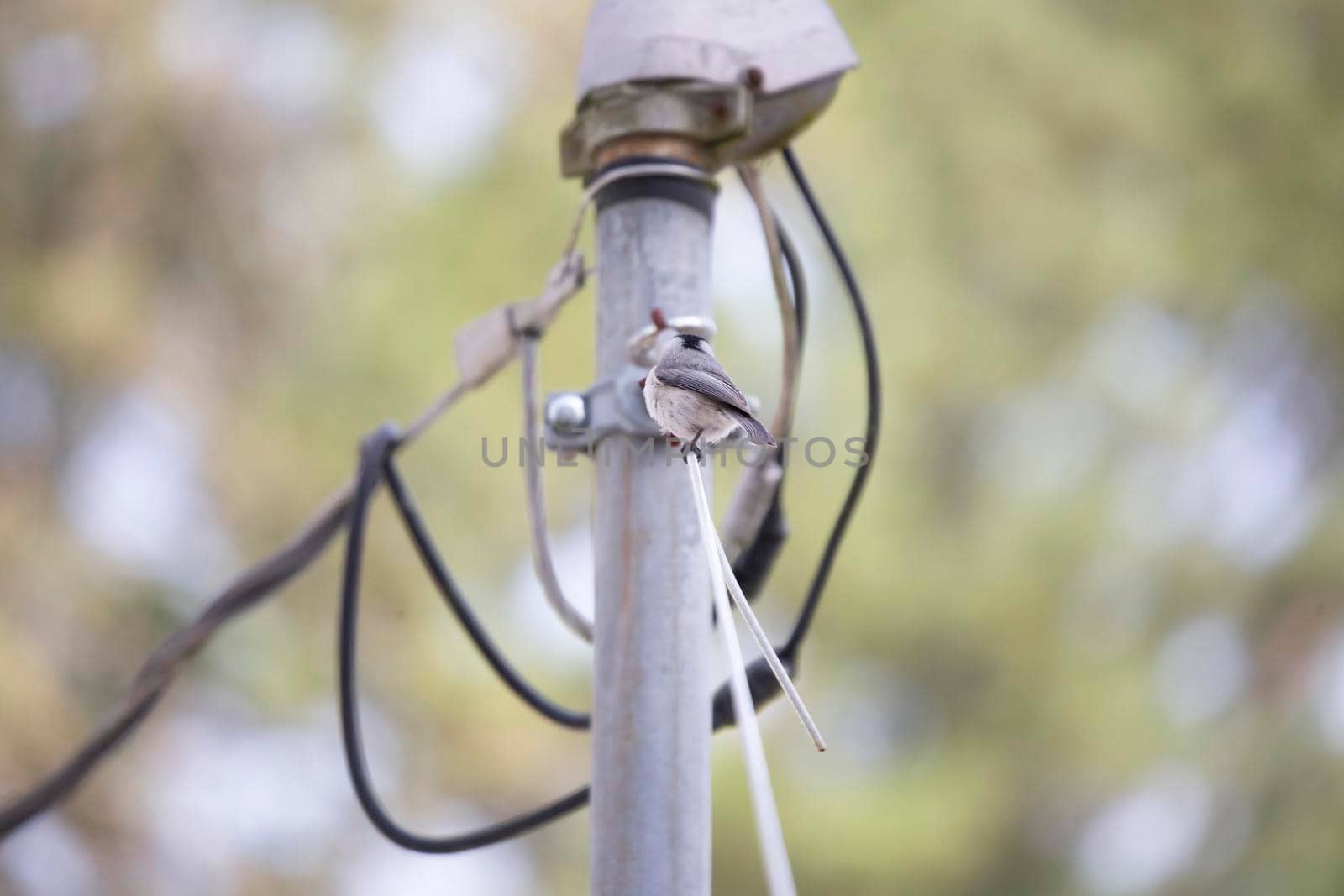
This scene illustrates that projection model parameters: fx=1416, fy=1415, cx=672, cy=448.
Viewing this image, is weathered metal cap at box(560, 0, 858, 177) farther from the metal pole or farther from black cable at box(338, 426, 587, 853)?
black cable at box(338, 426, 587, 853)

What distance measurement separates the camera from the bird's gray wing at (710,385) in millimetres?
994

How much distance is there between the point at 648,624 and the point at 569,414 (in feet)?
0.65

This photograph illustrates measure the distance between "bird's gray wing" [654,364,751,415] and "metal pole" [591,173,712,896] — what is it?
169mm

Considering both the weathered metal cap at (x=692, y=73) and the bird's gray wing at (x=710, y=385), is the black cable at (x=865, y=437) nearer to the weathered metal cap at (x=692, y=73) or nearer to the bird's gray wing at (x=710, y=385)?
the weathered metal cap at (x=692, y=73)

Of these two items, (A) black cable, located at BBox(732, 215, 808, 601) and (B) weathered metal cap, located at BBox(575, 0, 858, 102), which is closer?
(B) weathered metal cap, located at BBox(575, 0, 858, 102)

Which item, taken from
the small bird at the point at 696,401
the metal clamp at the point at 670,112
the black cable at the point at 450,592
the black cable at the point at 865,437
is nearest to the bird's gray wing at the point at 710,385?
the small bird at the point at 696,401

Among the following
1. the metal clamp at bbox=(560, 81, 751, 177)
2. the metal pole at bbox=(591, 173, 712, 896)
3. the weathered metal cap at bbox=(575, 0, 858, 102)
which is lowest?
the metal pole at bbox=(591, 173, 712, 896)

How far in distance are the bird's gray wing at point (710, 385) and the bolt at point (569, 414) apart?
199 millimetres

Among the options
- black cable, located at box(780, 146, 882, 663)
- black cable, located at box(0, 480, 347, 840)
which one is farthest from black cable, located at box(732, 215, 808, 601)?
black cable, located at box(0, 480, 347, 840)

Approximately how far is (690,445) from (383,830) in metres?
0.77

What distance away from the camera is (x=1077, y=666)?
3.84m

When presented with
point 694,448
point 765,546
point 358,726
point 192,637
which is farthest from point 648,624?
point 192,637

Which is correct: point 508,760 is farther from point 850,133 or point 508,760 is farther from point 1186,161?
point 1186,161

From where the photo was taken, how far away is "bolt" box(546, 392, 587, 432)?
1.21 m
